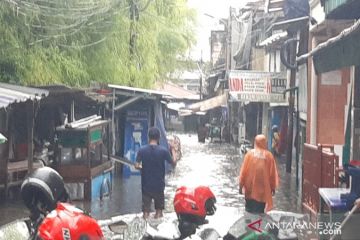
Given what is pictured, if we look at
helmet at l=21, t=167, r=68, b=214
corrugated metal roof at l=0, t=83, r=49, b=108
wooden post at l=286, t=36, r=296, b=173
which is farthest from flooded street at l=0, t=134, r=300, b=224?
helmet at l=21, t=167, r=68, b=214

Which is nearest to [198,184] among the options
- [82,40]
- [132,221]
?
[132,221]

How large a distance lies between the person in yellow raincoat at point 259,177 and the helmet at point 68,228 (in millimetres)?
5256

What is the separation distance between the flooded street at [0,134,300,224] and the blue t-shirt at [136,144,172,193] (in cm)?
208

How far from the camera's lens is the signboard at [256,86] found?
944 inches

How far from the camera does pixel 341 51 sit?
817 centimetres

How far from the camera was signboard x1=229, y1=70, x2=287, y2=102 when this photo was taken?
2397 cm

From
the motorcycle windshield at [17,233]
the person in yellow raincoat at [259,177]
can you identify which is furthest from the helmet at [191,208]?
A: the person in yellow raincoat at [259,177]

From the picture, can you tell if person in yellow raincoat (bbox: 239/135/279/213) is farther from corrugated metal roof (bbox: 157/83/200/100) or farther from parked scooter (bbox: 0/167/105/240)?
corrugated metal roof (bbox: 157/83/200/100)

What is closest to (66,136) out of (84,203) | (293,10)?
(84,203)

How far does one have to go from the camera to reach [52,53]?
53.3ft

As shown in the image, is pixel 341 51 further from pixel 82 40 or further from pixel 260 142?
pixel 82 40

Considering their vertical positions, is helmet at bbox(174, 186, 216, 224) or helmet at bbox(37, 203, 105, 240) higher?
helmet at bbox(37, 203, 105, 240)

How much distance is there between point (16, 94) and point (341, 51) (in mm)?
5808

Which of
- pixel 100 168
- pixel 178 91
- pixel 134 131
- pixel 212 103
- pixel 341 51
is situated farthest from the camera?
pixel 178 91
